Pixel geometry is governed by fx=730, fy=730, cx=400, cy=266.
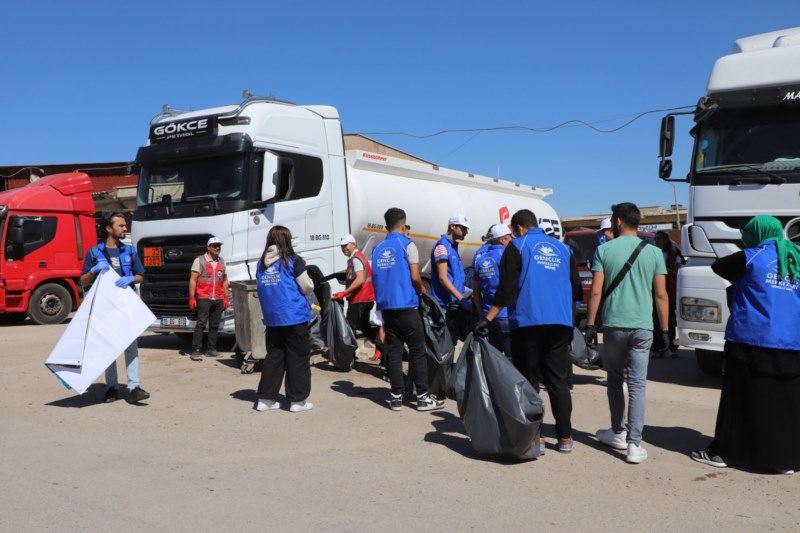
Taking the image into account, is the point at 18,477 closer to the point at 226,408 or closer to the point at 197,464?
the point at 197,464

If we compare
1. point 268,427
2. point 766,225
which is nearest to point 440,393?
point 268,427

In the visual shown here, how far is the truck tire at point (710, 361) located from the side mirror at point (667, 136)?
2.44 m

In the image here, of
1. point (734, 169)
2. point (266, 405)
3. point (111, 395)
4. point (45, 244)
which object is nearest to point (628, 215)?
point (734, 169)

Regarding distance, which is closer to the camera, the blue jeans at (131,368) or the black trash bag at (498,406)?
the black trash bag at (498,406)

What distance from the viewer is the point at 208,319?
10.1m

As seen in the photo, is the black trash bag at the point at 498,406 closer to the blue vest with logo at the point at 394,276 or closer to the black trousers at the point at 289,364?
the blue vest with logo at the point at 394,276

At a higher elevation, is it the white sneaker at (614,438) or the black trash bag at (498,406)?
the black trash bag at (498,406)

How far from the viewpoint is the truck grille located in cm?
1015

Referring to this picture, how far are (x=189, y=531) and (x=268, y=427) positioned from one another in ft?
7.74

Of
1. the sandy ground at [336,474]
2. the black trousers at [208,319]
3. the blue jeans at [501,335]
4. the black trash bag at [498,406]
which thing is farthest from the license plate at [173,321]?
the black trash bag at [498,406]

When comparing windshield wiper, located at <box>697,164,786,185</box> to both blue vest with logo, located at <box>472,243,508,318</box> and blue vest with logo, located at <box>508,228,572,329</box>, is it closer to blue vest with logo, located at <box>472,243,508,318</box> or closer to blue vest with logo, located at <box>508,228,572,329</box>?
blue vest with logo, located at <box>472,243,508,318</box>

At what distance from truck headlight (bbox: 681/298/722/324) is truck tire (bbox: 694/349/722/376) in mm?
1187

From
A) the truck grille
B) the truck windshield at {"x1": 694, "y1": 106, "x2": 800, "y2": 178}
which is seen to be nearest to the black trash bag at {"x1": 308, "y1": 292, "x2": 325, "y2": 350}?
the truck grille

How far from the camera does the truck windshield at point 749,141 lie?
751 centimetres
